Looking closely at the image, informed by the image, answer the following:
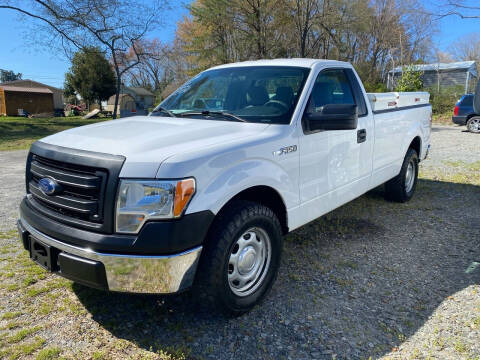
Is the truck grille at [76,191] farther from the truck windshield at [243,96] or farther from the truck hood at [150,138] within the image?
the truck windshield at [243,96]

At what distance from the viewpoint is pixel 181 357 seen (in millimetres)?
2361

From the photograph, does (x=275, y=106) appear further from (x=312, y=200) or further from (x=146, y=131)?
(x=146, y=131)

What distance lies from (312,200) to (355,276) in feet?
2.79

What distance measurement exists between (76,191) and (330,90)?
8.68 ft

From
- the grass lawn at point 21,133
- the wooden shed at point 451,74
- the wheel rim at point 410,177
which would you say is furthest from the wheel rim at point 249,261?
the wooden shed at point 451,74

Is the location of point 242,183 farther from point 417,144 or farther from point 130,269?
point 417,144

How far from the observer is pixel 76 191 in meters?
2.40

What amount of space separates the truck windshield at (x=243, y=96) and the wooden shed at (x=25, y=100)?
41170 mm

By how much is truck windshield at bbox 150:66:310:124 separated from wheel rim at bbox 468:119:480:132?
1540cm

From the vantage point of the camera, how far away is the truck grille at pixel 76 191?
227 cm

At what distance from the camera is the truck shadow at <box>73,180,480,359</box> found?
8.29ft

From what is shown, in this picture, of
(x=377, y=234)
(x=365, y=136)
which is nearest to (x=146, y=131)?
(x=365, y=136)

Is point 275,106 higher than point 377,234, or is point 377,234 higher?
point 275,106

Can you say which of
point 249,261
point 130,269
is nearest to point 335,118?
point 249,261
